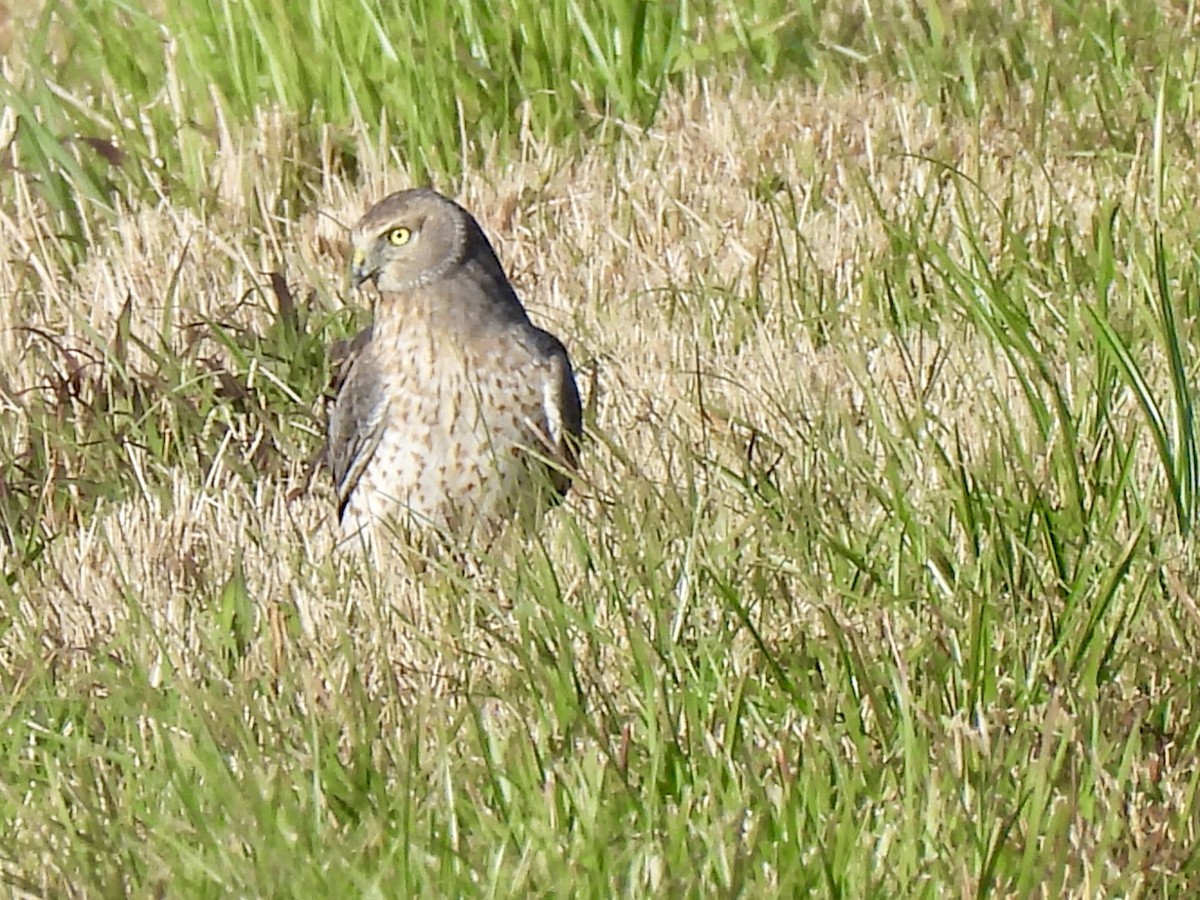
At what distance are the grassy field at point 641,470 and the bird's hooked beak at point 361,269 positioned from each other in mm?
413

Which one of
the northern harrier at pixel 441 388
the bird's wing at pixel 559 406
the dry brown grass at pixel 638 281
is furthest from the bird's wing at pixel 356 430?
the bird's wing at pixel 559 406

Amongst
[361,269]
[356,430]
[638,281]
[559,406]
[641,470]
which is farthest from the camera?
[638,281]

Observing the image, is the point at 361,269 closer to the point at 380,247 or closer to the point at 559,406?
the point at 380,247

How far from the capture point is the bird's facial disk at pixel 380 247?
201 inches

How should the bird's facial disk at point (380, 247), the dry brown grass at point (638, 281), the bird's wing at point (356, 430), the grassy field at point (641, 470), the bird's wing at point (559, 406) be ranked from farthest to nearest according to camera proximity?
the bird's facial disk at point (380, 247) → the bird's wing at point (356, 430) → the bird's wing at point (559, 406) → the dry brown grass at point (638, 281) → the grassy field at point (641, 470)

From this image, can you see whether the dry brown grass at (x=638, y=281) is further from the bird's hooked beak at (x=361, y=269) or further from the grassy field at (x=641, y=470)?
the bird's hooked beak at (x=361, y=269)

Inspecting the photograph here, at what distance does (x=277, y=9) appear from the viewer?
704 cm

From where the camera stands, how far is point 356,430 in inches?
198

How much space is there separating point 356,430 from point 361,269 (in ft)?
1.20

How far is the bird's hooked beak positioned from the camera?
512cm

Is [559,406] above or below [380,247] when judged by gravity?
below

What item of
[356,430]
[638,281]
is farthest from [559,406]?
[638,281]

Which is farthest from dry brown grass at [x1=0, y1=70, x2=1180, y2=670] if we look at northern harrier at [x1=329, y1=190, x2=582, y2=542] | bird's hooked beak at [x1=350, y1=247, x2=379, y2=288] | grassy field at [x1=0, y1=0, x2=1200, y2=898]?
bird's hooked beak at [x1=350, y1=247, x2=379, y2=288]

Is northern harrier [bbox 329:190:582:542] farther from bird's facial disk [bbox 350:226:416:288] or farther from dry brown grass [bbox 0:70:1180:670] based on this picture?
dry brown grass [bbox 0:70:1180:670]
